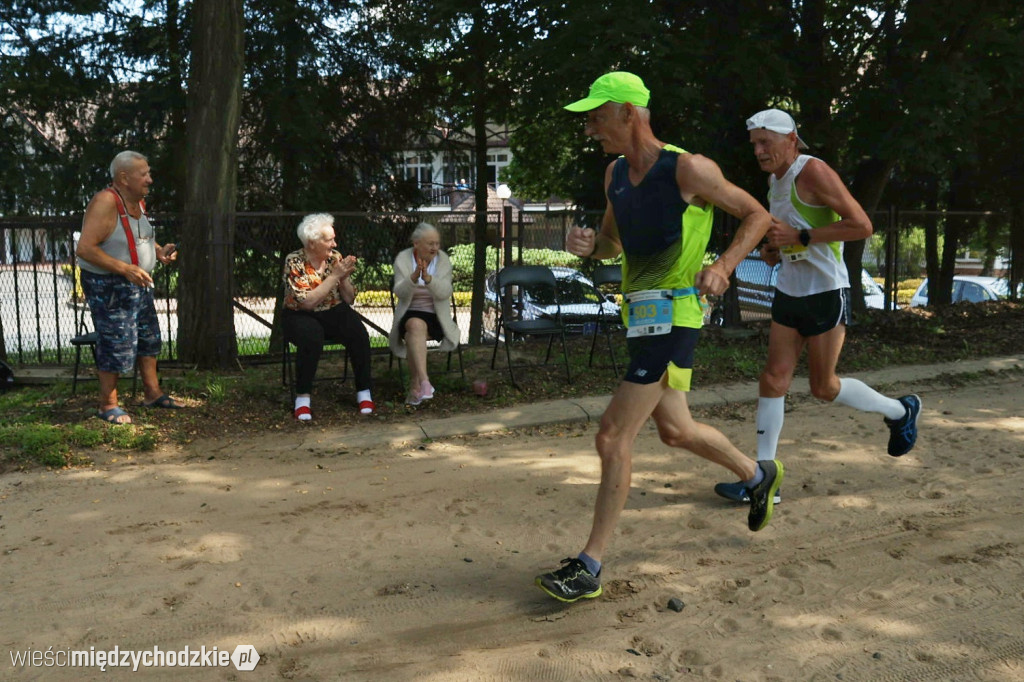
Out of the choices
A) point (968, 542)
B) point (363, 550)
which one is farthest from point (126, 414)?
point (968, 542)

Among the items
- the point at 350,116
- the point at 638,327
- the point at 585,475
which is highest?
the point at 350,116

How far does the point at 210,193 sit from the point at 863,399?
21.1ft

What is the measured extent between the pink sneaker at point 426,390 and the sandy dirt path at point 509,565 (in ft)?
4.03

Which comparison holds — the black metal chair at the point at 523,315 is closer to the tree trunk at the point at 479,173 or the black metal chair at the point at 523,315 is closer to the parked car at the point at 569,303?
the parked car at the point at 569,303

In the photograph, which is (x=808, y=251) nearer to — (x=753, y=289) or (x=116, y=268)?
(x=116, y=268)

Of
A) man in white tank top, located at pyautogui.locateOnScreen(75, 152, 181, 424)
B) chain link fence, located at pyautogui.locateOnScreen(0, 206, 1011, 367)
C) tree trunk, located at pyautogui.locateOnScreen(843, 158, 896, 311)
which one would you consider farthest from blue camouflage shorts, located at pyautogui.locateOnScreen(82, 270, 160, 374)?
tree trunk, located at pyautogui.locateOnScreen(843, 158, 896, 311)

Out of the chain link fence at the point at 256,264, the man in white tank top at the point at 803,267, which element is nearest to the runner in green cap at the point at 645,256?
the man in white tank top at the point at 803,267

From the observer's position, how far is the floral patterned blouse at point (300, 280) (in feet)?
26.5

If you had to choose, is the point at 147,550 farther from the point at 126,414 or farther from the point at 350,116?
the point at 350,116

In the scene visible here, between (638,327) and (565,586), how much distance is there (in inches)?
46.2

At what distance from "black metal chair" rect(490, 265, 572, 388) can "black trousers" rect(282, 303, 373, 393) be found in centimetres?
136

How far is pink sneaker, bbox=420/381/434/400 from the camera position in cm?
826

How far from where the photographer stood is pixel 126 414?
7480 millimetres

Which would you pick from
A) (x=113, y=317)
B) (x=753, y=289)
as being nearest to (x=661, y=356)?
(x=113, y=317)
